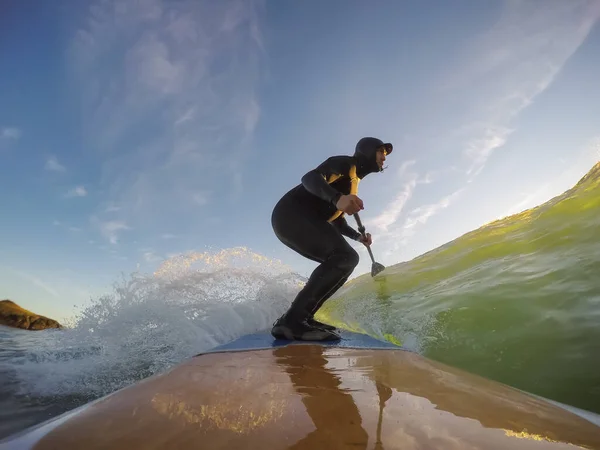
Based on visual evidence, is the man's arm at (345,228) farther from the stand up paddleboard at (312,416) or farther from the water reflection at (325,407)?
the stand up paddleboard at (312,416)

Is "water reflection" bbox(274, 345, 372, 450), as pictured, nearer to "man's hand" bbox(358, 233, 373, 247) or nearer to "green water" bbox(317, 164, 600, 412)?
"green water" bbox(317, 164, 600, 412)

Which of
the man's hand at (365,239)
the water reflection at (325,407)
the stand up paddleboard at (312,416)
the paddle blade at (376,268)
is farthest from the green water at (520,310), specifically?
the water reflection at (325,407)

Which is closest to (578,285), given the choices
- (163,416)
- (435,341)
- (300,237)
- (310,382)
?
(435,341)

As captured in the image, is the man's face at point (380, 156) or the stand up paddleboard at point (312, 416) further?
the man's face at point (380, 156)

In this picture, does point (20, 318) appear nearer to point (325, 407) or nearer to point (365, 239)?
point (365, 239)

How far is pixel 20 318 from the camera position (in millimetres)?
17938

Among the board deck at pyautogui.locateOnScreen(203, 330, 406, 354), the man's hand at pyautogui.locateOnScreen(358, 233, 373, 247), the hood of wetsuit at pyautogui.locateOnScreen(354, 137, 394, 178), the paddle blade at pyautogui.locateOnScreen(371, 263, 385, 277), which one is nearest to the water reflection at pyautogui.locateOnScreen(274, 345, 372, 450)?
the board deck at pyautogui.locateOnScreen(203, 330, 406, 354)

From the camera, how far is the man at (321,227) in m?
3.33

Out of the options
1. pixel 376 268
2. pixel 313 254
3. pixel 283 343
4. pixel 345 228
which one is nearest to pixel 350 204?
pixel 313 254

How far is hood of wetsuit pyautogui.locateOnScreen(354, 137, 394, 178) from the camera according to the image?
12.3ft

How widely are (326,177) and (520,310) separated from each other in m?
2.27

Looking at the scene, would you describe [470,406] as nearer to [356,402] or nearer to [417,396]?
[417,396]

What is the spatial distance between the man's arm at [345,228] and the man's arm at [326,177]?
1.10 m

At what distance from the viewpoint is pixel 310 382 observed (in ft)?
5.13
